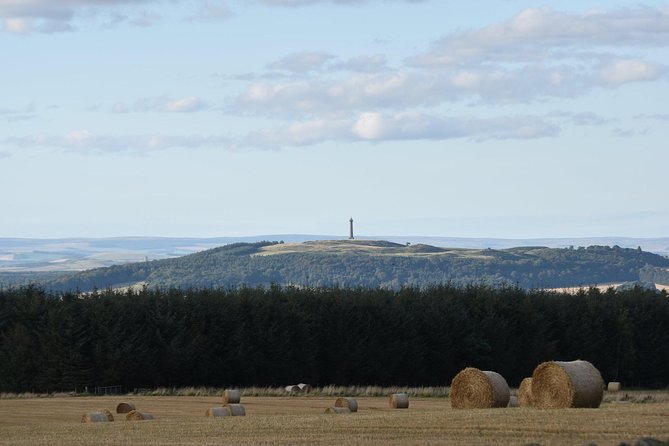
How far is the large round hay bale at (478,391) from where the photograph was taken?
144 feet

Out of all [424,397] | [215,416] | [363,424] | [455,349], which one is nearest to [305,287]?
[455,349]

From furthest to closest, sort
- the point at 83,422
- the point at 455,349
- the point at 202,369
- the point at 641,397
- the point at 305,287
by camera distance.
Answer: the point at 305,287, the point at 455,349, the point at 202,369, the point at 641,397, the point at 83,422

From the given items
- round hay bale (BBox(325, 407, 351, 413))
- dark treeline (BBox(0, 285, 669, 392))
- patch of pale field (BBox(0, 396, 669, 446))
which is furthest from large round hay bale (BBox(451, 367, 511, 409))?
dark treeline (BBox(0, 285, 669, 392))

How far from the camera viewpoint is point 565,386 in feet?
135

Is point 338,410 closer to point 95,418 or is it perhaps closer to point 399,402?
point 399,402

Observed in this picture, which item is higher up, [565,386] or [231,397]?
[565,386]

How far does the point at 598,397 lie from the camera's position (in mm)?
41688

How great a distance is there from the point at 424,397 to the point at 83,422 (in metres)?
26.3

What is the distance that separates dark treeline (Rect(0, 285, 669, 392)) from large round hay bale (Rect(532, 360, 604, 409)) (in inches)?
1524

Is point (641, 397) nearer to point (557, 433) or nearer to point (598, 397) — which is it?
point (598, 397)

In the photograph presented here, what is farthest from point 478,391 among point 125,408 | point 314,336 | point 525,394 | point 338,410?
point 314,336

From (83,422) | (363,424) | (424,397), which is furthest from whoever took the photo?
(424,397)

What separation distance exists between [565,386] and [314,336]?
4662cm

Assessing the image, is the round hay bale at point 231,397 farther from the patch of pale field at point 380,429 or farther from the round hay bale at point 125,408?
the patch of pale field at point 380,429
